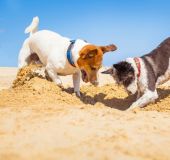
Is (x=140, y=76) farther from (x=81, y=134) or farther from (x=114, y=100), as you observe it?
(x=81, y=134)

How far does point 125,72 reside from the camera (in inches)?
341

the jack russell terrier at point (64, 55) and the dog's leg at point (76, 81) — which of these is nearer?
the jack russell terrier at point (64, 55)

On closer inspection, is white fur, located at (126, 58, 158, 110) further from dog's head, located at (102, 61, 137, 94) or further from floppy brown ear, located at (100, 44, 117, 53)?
floppy brown ear, located at (100, 44, 117, 53)

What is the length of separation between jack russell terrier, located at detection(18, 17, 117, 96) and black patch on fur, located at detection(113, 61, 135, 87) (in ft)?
1.19

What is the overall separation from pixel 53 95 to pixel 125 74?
142 centimetres

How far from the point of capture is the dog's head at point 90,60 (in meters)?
8.34

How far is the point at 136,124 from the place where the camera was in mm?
5211

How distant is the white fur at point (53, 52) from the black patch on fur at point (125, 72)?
2.60 ft

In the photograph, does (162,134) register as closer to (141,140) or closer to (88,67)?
(141,140)

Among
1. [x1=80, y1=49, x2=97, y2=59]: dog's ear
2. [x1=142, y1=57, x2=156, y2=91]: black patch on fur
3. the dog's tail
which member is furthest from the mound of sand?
the dog's tail

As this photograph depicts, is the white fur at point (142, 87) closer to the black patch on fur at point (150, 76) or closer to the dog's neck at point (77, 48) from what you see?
the black patch on fur at point (150, 76)

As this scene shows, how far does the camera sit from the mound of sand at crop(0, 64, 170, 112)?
823 centimetres

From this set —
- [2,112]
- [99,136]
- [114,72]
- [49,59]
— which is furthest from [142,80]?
[99,136]

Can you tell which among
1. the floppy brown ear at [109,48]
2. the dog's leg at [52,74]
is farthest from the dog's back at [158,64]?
the dog's leg at [52,74]
